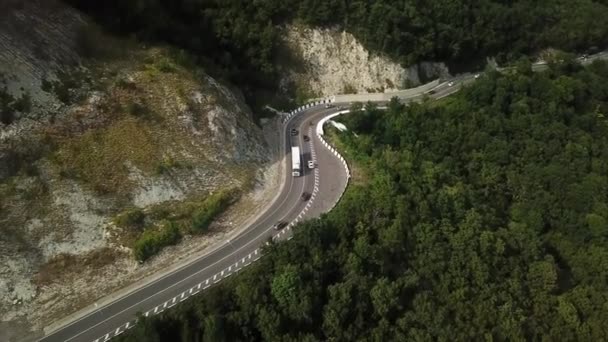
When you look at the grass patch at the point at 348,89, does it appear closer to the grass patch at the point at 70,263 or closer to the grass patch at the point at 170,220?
the grass patch at the point at 170,220

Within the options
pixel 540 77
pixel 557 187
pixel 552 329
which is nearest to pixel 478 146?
pixel 557 187

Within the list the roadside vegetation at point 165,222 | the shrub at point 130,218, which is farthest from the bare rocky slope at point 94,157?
the shrub at point 130,218

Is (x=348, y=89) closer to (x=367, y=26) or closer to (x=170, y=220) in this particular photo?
(x=367, y=26)

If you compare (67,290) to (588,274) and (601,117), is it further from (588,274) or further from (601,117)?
(601,117)

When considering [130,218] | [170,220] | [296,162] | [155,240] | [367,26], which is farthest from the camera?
[367,26]

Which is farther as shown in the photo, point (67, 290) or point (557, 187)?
point (557, 187)

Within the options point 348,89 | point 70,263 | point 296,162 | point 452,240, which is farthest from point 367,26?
point 70,263

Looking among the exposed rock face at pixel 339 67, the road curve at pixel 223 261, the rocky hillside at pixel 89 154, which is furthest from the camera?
the exposed rock face at pixel 339 67
